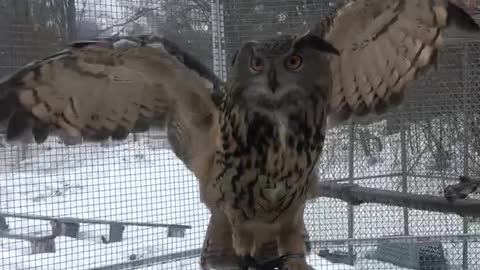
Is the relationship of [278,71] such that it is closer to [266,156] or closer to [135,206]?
[266,156]

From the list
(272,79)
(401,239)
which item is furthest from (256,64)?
(401,239)

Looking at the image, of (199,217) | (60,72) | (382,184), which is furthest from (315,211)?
(60,72)

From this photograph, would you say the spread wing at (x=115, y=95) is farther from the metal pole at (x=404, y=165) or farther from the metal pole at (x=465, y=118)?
the metal pole at (x=465, y=118)

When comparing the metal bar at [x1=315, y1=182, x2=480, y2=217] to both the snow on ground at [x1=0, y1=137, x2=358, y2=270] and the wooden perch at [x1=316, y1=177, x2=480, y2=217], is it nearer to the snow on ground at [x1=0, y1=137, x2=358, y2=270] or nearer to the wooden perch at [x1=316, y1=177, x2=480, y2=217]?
the wooden perch at [x1=316, y1=177, x2=480, y2=217]

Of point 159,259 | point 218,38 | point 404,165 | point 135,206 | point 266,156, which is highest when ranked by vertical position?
point 218,38

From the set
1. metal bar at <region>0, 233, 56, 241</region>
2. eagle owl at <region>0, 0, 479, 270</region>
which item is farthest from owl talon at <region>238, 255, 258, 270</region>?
metal bar at <region>0, 233, 56, 241</region>

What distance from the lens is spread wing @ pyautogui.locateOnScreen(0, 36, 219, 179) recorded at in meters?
0.89

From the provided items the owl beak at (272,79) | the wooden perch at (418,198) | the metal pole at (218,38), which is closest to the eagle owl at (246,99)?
the owl beak at (272,79)

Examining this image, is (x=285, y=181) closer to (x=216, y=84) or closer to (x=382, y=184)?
(x=216, y=84)

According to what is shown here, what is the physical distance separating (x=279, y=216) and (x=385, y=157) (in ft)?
2.32

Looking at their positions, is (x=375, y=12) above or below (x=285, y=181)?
above

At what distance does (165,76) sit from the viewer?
0.98m

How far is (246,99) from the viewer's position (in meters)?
0.93

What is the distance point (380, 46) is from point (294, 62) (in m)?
0.24
